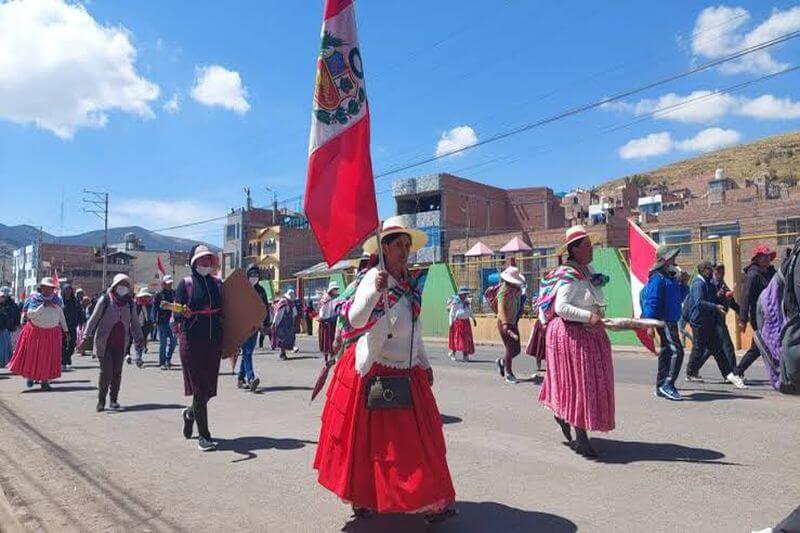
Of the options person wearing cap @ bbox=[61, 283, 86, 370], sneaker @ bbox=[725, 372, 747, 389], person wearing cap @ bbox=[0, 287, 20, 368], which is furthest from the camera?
person wearing cap @ bbox=[61, 283, 86, 370]

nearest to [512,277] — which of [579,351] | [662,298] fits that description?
[662,298]

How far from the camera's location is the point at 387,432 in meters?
3.81

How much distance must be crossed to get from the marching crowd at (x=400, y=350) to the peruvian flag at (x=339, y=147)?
Result: 293mm

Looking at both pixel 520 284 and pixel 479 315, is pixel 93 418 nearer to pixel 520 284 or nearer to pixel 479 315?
pixel 520 284

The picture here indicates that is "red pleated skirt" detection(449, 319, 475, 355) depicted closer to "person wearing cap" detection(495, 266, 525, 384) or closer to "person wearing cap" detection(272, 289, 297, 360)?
"person wearing cap" detection(272, 289, 297, 360)

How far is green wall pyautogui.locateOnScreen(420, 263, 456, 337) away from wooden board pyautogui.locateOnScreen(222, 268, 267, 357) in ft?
57.0

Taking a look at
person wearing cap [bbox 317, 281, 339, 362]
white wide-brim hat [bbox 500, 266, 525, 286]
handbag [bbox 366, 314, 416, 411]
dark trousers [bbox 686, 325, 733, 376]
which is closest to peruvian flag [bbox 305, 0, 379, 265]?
handbag [bbox 366, 314, 416, 411]

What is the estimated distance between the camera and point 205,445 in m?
6.49

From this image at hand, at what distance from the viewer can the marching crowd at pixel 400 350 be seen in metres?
3.79

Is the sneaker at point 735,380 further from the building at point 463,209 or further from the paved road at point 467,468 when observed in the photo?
the building at point 463,209

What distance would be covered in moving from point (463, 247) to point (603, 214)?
13.3 metres

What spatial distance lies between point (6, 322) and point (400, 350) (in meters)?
12.7

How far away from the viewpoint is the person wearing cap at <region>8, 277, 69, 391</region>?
11.4 m

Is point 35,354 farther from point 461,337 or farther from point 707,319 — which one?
point 707,319
